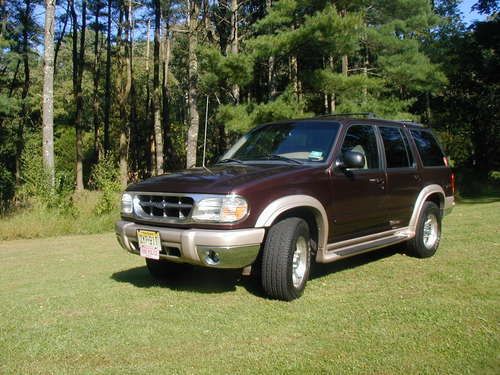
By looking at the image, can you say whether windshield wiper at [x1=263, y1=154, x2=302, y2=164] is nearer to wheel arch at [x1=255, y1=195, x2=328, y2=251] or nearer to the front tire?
wheel arch at [x1=255, y1=195, x2=328, y2=251]

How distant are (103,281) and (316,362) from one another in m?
3.55

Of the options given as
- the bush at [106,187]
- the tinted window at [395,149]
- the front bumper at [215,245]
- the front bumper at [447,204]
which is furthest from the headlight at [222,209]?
the bush at [106,187]

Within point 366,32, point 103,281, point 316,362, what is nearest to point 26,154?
point 103,281

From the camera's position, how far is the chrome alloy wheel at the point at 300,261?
17.2 ft

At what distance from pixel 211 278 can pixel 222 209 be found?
1824mm

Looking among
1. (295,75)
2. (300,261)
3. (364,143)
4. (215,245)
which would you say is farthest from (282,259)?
(295,75)

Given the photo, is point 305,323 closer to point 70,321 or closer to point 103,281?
point 70,321

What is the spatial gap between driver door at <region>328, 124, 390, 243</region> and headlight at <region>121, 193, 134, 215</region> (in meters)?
2.17

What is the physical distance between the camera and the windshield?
5797 millimetres

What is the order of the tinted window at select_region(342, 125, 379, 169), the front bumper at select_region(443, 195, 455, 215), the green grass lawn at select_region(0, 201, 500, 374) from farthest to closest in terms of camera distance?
the front bumper at select_region(443, 195, 455, 215) < the tinted window at select_region(342, 125, 379, 169) < the green grass lawn at select_region(0, 201, 500, 374)

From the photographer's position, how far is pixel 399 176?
21.8ft

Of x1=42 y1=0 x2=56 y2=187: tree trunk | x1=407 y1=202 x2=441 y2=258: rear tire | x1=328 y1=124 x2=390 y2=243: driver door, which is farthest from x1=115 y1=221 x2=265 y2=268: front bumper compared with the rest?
x1=42 y1=0 x2=56 y2=187: tree trunk

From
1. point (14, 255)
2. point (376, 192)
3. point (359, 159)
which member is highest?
point (359, 159)

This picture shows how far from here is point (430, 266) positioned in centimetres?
672
